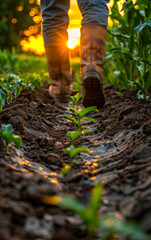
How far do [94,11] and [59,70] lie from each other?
753 mm

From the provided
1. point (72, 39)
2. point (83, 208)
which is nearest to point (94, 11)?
point (83, 208)

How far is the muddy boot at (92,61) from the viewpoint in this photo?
7.20ft

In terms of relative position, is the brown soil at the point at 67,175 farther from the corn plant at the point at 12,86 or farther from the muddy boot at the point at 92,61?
the muddy boot at the point at 92,61

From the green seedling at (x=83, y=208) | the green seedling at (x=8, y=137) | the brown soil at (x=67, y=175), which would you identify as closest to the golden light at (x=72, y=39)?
the brown soil at (x=67, y=175)

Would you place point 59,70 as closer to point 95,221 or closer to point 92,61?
point 92,61

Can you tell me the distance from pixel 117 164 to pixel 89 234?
53 centimetres

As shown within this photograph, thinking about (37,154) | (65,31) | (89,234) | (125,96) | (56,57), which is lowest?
(89,234)

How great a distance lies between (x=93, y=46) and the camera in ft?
7.44

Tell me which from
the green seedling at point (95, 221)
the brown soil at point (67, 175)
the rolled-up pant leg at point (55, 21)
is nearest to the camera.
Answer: the green seedling at point (95, 221)

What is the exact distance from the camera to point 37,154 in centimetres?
132

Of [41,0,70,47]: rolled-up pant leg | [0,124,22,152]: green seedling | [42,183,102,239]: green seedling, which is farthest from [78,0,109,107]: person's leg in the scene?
[42,183,102,239]: green seedling

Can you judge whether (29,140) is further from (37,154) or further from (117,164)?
(117,164)

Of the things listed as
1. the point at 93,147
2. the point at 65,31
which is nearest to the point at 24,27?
the point at 65,31

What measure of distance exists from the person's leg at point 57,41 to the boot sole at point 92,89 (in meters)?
0.54
